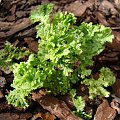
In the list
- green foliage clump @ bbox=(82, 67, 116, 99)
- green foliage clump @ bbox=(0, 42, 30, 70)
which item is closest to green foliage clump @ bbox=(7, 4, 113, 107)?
green foliage clump @ bbox=(82, 67, 116, 99)

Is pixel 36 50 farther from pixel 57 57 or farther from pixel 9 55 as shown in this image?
pixel 57 57

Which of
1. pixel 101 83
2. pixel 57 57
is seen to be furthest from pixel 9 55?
pixel 101 83

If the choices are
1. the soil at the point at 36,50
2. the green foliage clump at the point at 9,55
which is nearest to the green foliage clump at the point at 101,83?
the soil at the point at 36,50

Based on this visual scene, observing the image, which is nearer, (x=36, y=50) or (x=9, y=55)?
(x=9, y=55)

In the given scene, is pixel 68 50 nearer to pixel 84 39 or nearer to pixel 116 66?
pixel 84 39

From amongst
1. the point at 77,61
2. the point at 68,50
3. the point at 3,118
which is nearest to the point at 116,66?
the point at 77,61

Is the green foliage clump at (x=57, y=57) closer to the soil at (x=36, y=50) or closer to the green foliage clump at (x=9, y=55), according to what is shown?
the soil at (x=36, y=50)
